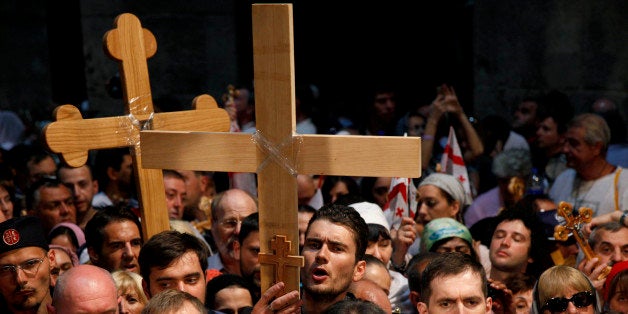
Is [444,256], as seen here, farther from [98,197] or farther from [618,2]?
[618,2]

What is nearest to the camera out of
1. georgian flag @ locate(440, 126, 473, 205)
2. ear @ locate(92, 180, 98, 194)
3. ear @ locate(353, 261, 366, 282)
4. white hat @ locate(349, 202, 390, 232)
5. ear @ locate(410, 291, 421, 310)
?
ear @ locate(353, 261, 366, 282)

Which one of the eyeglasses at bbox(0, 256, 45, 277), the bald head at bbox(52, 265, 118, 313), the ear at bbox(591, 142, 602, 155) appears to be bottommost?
the eyeglasses at bbox(0, 256, 45, 277)

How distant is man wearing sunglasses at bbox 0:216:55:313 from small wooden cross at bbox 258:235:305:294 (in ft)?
5.79

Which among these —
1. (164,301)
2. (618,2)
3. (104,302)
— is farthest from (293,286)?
(618,2)

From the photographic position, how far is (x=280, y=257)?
5.19 meters

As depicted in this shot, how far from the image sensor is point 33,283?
21.1 feet

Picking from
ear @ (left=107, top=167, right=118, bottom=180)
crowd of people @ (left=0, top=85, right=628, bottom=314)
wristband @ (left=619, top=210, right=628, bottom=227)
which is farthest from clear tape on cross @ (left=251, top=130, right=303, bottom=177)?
ear @ (left=107, top=167, right=118, bottom=180)

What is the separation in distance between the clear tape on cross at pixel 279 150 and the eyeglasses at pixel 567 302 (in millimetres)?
1779

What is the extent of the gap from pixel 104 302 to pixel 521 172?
4545 mm

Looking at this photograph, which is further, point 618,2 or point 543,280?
point 618,2

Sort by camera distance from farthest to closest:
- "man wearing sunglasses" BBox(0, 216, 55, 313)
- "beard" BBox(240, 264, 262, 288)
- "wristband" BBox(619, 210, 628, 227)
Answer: "wristband" BBox(619, 210, 628, 227)
"beard" BBox(240, 264, 262, 288)
"man wearing sunglasses" BBox(0, 216, 55, 313)

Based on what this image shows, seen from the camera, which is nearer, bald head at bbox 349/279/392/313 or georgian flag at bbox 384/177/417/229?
bald head at bbox 349/279/392/313

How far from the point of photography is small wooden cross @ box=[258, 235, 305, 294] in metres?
5.17

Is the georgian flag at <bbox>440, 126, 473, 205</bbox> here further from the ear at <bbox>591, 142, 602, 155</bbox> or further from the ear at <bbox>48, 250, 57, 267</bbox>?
the ear at <bbox>48, 250, 57, 267</bbox>
